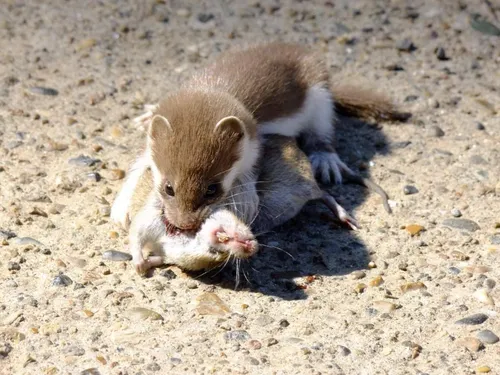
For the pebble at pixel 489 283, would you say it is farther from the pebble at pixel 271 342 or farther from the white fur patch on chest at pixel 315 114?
the white fur patch on chest at pixel 315 114

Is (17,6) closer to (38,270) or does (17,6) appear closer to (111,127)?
(111,127)

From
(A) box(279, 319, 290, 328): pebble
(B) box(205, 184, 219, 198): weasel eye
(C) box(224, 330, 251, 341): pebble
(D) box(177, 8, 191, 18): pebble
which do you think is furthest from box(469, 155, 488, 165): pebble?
(D) box(177, 8, 191, 18): pebble

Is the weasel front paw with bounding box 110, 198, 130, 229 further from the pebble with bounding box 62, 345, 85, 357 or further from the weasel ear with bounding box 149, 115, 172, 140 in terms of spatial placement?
the pebble with bounding box 62, 345, 85, 357

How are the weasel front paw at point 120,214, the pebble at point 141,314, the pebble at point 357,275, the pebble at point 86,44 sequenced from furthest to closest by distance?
the pebble at point 86,44, the weasel front paw at point 120,214, the pebble at point 357,275, the pebble at point 141,314

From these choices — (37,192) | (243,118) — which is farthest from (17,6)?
(243,118)

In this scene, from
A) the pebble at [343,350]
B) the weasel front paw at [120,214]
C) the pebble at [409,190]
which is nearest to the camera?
the pebble at [343,350]

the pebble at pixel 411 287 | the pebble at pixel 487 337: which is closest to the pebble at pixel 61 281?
the pebble at pixel 411 287
